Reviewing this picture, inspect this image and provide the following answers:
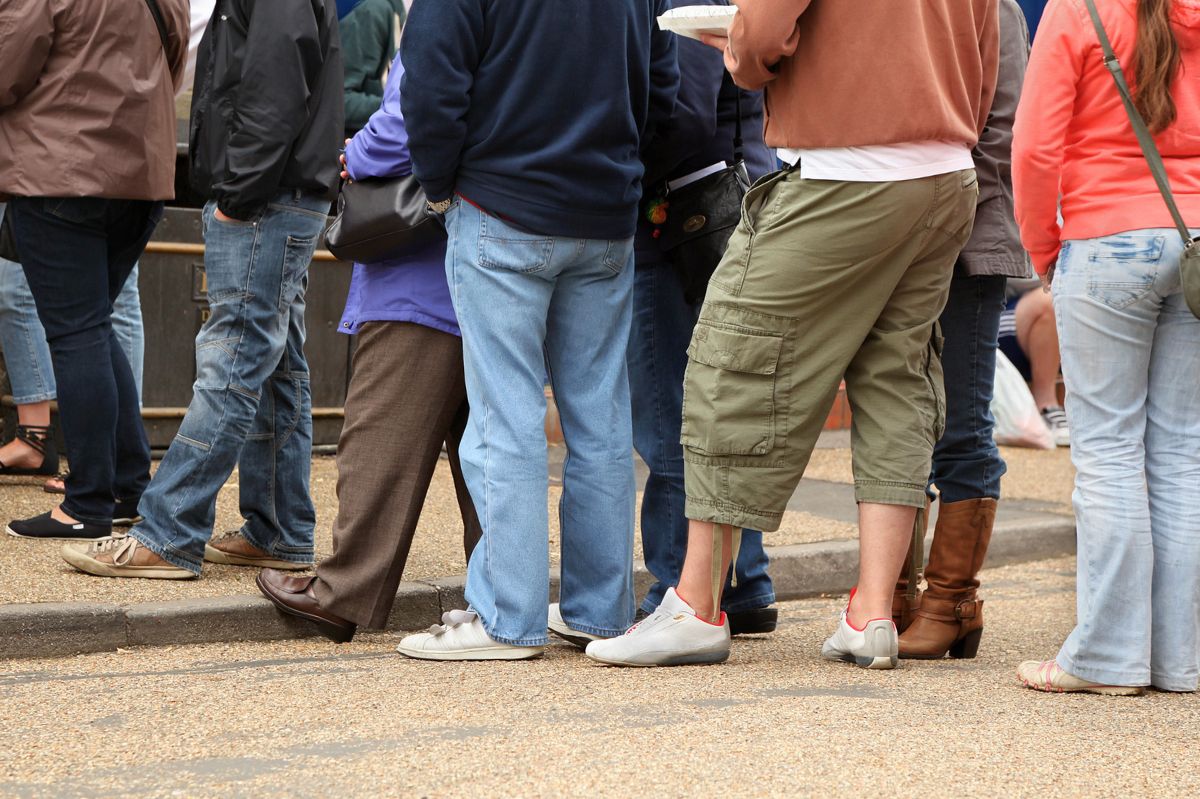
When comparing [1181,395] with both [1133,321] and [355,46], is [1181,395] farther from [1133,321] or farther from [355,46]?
Result: [355,46]

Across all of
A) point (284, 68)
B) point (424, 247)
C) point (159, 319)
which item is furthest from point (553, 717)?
point (159, 319)

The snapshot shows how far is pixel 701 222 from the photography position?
4.27 metres

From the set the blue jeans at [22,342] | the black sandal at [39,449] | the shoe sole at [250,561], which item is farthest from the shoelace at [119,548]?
the black sandal at [39,449]

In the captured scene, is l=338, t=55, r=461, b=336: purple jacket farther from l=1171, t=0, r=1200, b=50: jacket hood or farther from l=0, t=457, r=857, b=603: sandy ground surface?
l=1171, t=0, r=1200, b=50: jacket hood

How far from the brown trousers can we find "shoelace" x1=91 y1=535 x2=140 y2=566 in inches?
34.8

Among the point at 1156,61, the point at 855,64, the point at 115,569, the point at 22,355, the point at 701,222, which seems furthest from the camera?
the point at 22,355

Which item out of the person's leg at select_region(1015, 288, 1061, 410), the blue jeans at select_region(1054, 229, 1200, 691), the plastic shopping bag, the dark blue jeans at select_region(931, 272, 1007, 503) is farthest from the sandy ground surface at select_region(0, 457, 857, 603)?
the person's leg at select_region(1015, 288, 1061, 410)

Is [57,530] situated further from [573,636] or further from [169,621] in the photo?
[573,636]

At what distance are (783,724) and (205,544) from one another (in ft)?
7.55

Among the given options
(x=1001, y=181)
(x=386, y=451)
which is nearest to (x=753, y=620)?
(x=386, y=451)

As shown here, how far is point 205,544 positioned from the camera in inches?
193

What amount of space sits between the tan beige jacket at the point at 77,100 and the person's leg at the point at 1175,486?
321cm

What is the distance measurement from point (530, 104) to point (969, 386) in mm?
1448

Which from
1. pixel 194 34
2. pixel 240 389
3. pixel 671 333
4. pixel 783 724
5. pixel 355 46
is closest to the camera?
pixel 783 724
